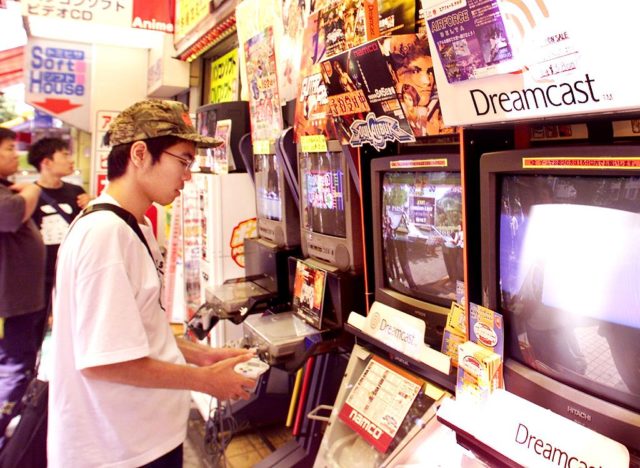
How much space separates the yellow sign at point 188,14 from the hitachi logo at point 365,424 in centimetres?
373

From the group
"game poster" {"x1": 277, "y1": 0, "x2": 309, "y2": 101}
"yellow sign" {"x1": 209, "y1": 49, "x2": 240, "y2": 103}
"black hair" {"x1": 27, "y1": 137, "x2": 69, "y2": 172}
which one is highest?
"yellow sign" {"x1": 209, "y1": 49, "x2": 240, "y2": 103}

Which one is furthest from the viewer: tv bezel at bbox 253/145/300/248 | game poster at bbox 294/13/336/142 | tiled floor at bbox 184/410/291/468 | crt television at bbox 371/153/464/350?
tiled floor at bbox 184/410/291/468

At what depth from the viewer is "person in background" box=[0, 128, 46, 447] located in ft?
11.0

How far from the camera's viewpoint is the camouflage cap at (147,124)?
171 centimetres

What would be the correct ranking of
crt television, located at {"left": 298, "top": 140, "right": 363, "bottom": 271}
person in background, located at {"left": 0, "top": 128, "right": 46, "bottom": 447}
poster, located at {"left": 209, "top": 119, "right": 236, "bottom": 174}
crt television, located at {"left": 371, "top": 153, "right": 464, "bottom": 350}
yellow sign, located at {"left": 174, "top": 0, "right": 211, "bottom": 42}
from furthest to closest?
1. yellow sign, located at {"left": 174, "top": 0, "right": 211, "bottom": 42}
2. poster, located at {"left": 209, "top": 119, "right": 236, "bottom": 174}
3. person in background, located at {"left": 0, "top": 128, "right": 46, "bottom": 447}
4. crt television, located at {"left": 298, "top": 140, "right": 363, "bottom": 271}
5. crt television, located at {"left": 371, "top": 153, "right": 464, "bottom": 350}

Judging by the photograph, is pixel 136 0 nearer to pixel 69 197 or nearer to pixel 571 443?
pixel 69 197

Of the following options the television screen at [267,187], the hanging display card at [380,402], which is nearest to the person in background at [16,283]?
the television screen at [267,187]

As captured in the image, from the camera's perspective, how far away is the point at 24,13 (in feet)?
15.1

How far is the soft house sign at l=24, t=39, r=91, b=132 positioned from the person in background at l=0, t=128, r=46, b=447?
334 cm

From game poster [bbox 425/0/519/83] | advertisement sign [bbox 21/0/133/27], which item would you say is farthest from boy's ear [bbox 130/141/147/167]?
advertisement sign [bbox 21/0/133/27]

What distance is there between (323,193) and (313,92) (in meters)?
0.46

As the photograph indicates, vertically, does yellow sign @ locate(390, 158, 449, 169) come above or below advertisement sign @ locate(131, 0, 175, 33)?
below

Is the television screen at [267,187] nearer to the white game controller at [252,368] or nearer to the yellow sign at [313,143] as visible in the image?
the yellow sign at [313,143]

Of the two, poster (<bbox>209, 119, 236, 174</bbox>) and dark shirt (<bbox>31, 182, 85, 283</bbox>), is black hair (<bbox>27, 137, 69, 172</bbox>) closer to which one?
dark shirt (<bbox>31, 182, 85, 283</bbox>)
